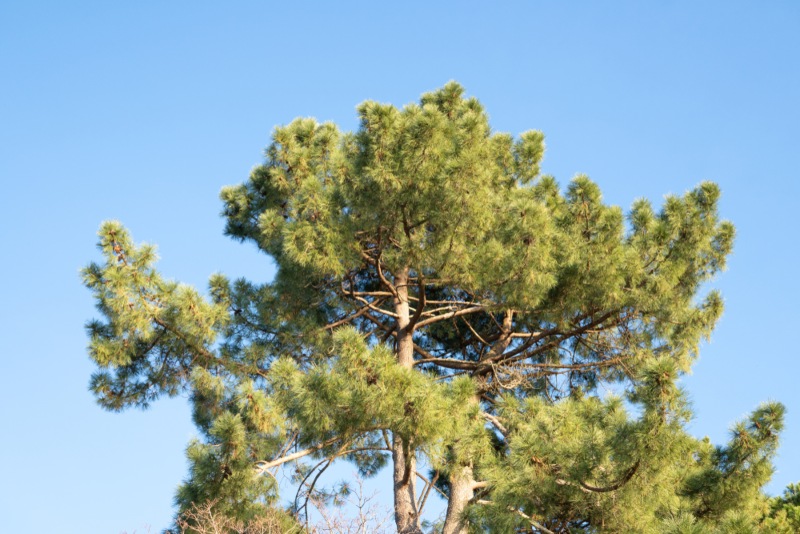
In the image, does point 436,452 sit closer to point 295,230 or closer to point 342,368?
point 342,368

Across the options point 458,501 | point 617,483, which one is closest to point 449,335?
point 458,501

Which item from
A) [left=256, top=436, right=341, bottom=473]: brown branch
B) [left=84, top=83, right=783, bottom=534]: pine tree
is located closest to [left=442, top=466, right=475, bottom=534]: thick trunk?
Answer: [left=84, top=83, right=783, bottom=534]: pine tree

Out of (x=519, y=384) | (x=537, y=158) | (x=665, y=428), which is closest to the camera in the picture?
(x=665, y=428)

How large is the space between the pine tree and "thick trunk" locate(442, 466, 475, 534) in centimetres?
3

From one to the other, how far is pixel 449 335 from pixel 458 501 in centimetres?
271

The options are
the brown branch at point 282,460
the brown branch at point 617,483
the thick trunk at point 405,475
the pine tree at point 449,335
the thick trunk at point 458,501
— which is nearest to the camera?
the brown branch at point 617,483

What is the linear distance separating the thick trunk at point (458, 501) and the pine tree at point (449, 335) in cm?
3

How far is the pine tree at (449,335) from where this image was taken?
24.0 feet

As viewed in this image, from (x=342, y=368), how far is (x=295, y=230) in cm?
211

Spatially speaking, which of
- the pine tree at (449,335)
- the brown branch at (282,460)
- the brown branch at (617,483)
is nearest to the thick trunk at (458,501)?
the pine tree at (449,335)

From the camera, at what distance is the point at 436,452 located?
25.9 feet

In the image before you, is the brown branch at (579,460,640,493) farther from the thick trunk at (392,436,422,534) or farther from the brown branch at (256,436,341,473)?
the brown branch at (256,436,341,473)

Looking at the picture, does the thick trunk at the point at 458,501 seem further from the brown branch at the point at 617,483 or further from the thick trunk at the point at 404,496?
the brown branch at the point at 617,483

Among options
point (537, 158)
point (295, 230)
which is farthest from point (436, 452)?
point (537, 158)
